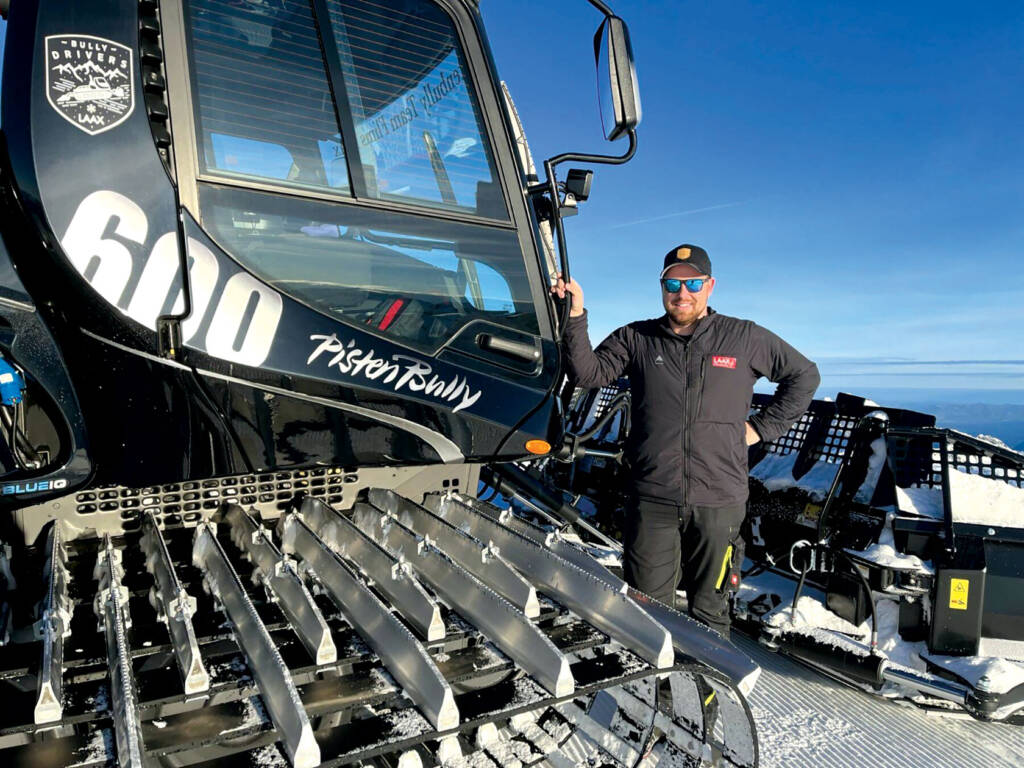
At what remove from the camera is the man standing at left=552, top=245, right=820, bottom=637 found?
2.99 meters

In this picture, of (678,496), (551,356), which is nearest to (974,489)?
(678,496)

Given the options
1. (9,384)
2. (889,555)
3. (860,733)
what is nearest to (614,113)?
(9,384)

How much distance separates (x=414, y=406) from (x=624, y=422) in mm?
3424

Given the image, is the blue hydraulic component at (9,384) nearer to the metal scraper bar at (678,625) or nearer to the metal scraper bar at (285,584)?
the metal scraper bar at (285,584)

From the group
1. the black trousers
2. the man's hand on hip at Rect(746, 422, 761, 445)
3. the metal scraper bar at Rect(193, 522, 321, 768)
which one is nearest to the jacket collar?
the man's hand on hip at Rect(746, 422, 761, 445)

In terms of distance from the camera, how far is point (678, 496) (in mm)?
3002

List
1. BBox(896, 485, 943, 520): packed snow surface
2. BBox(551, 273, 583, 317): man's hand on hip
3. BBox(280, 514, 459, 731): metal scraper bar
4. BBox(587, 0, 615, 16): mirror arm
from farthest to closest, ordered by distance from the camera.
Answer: BBox(896, 485, 943, 520): packed snow surface
BBox(551, 273, 583, 317): man's hand on hip
BBox(587, 0, 615, 16): mirror arm
BBox(280, 514, 459, 731): metal scraper bar

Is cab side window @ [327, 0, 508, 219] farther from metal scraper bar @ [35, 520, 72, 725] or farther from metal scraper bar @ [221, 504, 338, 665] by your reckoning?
metal scraper bar @ [35, 520, 72, 725]

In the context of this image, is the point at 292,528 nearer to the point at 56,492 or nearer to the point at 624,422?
the point at 56,492

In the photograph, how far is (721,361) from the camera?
2994 millimetres

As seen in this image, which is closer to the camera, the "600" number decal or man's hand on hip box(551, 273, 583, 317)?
the "600" number decal

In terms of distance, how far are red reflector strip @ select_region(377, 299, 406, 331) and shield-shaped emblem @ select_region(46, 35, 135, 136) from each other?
863mm

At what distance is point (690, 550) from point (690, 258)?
4.32ft

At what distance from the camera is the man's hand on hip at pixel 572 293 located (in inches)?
99.4
